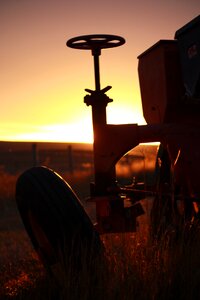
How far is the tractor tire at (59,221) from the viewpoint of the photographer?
3359mm

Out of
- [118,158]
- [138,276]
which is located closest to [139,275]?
[138,276]

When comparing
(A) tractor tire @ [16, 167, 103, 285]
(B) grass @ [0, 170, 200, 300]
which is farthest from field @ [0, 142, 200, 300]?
(A) tractor tire @ [16, 167, 103, 285]

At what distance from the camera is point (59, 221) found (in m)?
3.46

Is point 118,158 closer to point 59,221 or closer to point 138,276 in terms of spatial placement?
point 59,221

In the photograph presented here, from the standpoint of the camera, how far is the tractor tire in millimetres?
3359

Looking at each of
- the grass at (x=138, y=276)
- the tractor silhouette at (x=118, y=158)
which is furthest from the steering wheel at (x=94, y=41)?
the grass at (x=138, y=276)

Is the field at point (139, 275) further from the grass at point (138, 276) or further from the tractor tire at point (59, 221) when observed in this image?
the tractor tire at point (59, 221)

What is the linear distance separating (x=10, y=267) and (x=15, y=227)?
3434 mm

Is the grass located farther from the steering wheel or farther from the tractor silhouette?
the steering wheel

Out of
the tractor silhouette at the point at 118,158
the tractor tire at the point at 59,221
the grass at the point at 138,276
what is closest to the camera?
the grass at the point at 138,276

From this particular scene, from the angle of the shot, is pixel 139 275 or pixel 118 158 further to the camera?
A: pixel 118 158

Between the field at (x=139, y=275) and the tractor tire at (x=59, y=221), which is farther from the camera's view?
the tractor tire at (x=59, y=221)

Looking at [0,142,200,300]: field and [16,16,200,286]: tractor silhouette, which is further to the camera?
[16,16,200,286]: tractor silhouette

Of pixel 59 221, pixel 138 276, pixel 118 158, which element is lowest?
pixel 138 276
